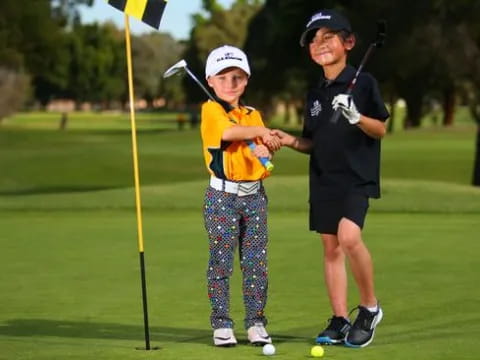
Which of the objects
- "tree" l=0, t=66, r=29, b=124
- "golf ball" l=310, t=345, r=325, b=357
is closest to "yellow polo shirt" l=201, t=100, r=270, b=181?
"golf ball" l=310, t=345, r=325, b=357

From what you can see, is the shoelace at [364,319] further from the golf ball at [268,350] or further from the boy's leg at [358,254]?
the golf ball at [268,350]

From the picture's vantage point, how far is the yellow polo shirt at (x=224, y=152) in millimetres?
7871

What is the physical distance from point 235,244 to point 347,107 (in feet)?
3.88

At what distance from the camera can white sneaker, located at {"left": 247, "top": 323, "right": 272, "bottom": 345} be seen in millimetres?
7855

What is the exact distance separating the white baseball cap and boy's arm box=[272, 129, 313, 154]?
46cm

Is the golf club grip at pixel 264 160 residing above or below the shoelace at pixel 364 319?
above

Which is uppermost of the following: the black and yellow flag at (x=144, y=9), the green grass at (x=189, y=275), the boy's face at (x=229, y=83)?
the black and yellow flag at (x=144, y=9)

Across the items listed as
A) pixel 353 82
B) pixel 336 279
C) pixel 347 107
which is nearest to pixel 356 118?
pixel 347 107

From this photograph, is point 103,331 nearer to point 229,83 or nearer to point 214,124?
point 214,124

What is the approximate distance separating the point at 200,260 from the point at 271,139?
17.9 feet

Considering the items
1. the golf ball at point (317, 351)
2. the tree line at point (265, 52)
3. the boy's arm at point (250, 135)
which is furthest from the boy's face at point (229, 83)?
the tree line at point (265, 52)

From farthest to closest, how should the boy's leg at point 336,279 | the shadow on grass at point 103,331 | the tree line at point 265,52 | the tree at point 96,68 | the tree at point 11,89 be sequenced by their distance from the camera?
the tree at point 96,68 < the tree at point 11,89 < the tree line at point 265,52 < the shadow on grass at point 103,331 < the boy's leg at point 336,279

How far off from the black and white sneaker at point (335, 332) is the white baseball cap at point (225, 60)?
1613 mm

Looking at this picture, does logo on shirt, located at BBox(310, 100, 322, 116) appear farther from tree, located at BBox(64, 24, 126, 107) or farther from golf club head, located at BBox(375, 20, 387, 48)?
tree, located at BBox(64, 24, 126, 107)
